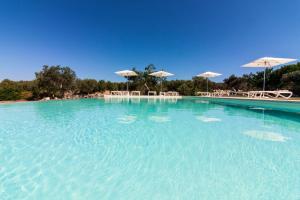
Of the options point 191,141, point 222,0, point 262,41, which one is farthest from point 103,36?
point 191,141

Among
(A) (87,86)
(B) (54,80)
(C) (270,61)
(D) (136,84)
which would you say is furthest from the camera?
(A) (87,86)

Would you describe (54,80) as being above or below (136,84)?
above

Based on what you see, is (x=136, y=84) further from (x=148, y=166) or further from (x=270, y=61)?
(x=148, y=166)

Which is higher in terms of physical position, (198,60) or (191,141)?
(198,60)

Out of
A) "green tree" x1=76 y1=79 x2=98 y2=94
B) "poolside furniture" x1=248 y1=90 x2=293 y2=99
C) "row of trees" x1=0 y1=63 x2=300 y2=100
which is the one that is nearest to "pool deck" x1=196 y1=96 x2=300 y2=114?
"poolside furniture" x1=248 y1=90 x2=293 y2=99

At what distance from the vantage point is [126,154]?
2.63 metres

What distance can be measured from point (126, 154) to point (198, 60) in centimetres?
2101

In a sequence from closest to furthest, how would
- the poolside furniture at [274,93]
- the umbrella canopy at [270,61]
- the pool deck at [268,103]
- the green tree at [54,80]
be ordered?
the pool deck at [268,103] → the umbrella canopy at [270,61] → the poolside furniture at [274,93] → the green tree at [54,80]

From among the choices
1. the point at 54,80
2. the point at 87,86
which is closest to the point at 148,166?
the point at 54,80

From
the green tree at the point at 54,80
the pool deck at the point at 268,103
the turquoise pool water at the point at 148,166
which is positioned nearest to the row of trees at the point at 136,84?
the green tree at the point at 54,80

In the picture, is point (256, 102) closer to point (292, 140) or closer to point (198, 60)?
point (292, 140)

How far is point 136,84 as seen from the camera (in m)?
20.3

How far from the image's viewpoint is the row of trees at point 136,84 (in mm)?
14688

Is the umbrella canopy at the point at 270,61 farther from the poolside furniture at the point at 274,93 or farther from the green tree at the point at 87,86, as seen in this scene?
the green tree at the point at 87,86
